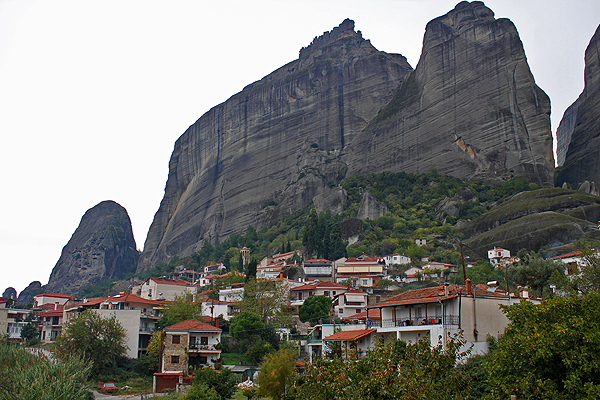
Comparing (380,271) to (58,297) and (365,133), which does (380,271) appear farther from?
(365,133)

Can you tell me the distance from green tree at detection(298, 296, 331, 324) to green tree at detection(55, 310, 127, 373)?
1764 cm

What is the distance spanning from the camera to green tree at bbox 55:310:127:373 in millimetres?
44969

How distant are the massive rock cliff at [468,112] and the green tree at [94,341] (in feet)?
311

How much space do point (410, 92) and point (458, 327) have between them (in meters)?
126

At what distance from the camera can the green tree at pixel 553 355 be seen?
58.9ft

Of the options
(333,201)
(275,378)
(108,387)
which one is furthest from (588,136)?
(108,387)

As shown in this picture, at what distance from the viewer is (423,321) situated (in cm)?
3125

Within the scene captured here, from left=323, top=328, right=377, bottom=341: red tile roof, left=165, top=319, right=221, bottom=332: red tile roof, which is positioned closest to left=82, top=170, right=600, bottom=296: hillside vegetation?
left=165, top=319, right=221, bottom=332: red tile roof

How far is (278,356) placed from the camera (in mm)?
36031

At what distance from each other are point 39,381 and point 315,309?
32013 millimetres

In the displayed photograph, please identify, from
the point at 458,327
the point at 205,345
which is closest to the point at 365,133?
the point at 205,345

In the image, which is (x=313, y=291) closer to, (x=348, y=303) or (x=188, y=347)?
(x=348, y=303)

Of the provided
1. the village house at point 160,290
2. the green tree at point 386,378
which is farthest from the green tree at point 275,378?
the village house at point 160,290

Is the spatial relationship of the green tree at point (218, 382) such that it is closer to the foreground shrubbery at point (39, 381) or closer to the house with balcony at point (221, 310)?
the foreground shrubbery at point (39, 381)
